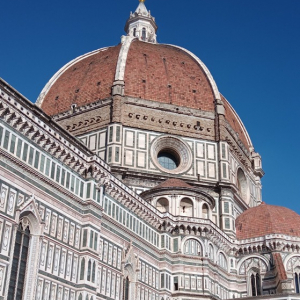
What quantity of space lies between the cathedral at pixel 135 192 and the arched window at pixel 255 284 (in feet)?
0.27

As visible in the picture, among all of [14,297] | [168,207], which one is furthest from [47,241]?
[168,207]

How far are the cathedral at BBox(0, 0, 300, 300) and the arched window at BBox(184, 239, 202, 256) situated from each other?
8 centimetres

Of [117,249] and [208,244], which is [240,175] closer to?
[208,244]

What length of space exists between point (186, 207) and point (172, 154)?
9.03 meters

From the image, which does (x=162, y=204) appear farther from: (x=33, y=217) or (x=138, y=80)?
(x=33, y=217)

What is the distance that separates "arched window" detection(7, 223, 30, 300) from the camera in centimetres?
2408

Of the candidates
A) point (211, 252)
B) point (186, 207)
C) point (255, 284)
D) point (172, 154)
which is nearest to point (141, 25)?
point (172, 154)

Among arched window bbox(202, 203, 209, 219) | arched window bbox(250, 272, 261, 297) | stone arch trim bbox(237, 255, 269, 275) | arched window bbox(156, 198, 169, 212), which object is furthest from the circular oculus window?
arched window bbox(250, 272, 261, 297)

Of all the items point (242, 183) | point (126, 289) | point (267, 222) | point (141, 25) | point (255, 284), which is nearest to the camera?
point (126, 289)

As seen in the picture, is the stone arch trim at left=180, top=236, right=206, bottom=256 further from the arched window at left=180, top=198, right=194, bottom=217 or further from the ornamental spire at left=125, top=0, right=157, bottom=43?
the ornamental spire at left=125, top=0, right=157, bottom=43

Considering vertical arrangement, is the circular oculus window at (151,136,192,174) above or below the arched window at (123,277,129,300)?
above

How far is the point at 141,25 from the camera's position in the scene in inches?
2815

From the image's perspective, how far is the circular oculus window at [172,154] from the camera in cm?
4776

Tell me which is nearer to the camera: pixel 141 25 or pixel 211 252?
pixel 211 252
